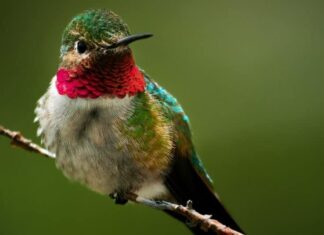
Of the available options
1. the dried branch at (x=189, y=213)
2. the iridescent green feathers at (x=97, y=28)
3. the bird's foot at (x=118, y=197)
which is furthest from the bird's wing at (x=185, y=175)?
the dried branch at (x=189, y=213)

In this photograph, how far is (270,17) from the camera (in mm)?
6008

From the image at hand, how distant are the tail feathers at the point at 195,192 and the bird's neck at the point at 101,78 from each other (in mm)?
552

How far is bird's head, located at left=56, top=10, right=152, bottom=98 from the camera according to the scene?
3045 mm

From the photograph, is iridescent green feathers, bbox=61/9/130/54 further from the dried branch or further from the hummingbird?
the dried branch

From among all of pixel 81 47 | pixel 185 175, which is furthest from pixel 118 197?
pixel 81 47

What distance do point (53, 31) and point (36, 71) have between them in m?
0.64

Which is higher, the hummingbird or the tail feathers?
the hummingbird

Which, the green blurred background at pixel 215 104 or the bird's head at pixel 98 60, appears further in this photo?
the green blurred background at pixel 215 104

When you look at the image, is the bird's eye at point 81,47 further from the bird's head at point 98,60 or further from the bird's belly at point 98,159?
the bird's belly at point 98,159

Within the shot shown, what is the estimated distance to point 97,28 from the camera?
3.08 metres

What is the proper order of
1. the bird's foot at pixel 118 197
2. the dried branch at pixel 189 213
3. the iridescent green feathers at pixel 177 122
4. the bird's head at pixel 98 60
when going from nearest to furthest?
the dried branch at pixel 189 213
the bird's head at pixel 98 60
the bird's foot at pixel 118 197
the iridescent green feathers at pixel 177 122

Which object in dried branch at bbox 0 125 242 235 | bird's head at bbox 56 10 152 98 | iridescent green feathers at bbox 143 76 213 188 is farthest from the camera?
iridescent green feathers at bbox 143 76 213 188

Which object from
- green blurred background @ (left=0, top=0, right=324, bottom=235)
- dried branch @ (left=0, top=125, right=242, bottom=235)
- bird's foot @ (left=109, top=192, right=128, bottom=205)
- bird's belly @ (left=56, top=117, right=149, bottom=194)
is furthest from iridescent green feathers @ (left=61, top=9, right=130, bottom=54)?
green blurred background @ (left=0, top=0, right=324, bottom=235)

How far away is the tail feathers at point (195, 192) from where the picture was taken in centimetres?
352
